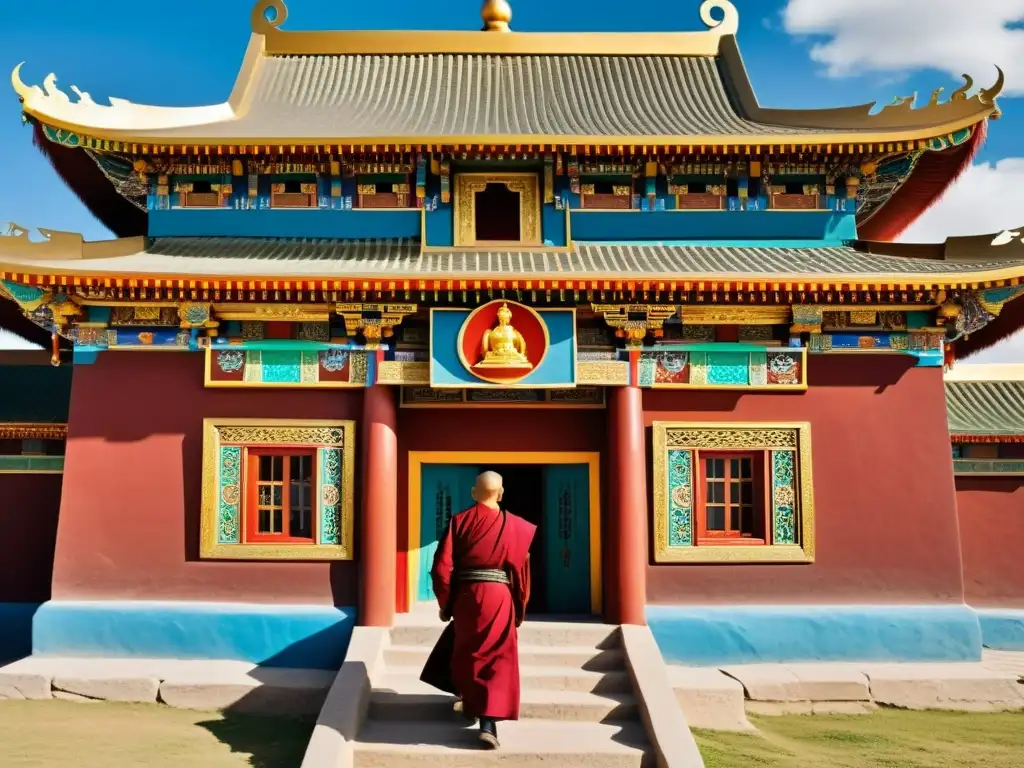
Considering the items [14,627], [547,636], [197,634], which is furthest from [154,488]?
[547,636]

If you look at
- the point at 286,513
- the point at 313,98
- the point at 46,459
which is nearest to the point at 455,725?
the point at 286,513

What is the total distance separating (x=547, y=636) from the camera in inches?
329

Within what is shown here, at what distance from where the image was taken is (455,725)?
23.0ft

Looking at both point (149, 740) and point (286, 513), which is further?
point (286, 513)

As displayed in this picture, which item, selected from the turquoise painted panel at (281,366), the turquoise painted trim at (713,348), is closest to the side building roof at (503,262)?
the turquoise painted trim at (713,348)

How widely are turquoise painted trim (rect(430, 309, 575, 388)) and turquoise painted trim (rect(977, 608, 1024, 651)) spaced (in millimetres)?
5810

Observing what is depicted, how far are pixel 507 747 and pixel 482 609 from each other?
1141 mm

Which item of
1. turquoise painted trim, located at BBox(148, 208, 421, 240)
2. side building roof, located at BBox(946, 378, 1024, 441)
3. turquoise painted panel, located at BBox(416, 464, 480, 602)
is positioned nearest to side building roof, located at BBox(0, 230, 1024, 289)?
turquoise painted trim, located at BBox(148, 208, 421, 240)

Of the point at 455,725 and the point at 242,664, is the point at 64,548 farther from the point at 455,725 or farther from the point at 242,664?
the point at 455,725

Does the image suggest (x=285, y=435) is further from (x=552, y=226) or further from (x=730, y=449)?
(x=730, y=449)

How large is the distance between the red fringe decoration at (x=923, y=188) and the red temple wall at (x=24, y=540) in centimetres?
1130

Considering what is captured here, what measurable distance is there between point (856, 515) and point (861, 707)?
1.94m

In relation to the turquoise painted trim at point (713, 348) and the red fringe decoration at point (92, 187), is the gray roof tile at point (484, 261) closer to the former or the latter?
the turquoise painted trim at point (713, 348)

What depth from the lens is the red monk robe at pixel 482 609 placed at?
20.7ft
